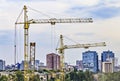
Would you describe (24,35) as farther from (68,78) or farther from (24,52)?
(68,78)

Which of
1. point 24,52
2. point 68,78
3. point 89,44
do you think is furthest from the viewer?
point 68,78

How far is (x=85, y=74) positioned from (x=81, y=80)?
27.7 feet

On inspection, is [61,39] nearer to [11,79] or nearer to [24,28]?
[11,79]

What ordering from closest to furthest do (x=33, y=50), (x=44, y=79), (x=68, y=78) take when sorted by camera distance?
(x=33, y=50) → (x=68, y=78) → (x=44, y=79)

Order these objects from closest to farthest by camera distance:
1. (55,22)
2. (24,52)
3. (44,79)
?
1. (24,52)
2. (55,22)
3. (44,79)

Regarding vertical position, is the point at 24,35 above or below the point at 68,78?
above

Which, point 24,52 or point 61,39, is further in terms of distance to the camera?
point 61,39

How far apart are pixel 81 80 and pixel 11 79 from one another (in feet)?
146

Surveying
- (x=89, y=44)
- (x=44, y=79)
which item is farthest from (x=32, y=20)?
(x=44, y=79)

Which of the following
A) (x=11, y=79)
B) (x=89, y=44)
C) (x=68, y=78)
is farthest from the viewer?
(x=68, y=78)

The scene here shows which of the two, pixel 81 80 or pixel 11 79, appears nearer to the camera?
pixel 11 79

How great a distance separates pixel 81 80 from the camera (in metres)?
176

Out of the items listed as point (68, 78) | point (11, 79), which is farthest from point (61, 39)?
point (68, 78)

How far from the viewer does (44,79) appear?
180 meters
